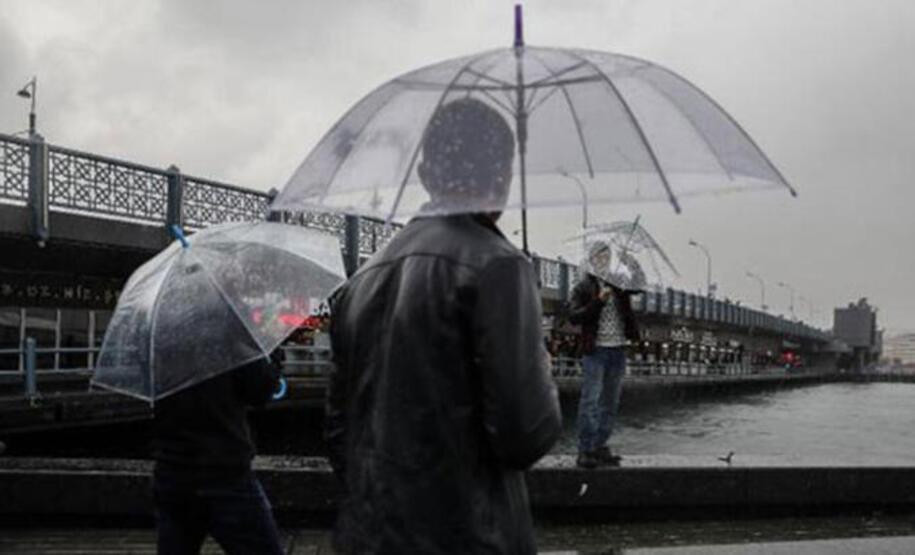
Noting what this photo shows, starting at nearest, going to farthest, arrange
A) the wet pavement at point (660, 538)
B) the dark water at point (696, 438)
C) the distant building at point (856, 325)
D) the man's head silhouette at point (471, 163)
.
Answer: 1. the man's head silhouette at point (471, 163)
2. the wet pavement at point (660, 538)
3. the dark water at point (696, 438)
4. the distant building at point (856, 325)

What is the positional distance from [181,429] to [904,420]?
33.1m

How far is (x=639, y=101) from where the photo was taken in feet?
10.1

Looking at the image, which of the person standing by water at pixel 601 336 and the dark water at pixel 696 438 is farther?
the dark water at pixel 696 438

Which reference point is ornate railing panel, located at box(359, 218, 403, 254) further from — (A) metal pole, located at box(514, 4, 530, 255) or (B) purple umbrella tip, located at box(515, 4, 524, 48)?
(B) purple umbrella tip, located at box(515, 4, 524, 48)

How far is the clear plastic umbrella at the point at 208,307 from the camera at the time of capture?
356 cm

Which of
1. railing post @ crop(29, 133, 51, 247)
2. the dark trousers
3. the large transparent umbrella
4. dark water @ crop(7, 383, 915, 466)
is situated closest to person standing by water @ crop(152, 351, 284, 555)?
the dark trousers

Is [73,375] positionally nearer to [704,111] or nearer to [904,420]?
[704,111]

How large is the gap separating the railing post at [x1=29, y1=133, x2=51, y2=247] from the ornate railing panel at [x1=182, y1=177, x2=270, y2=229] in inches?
120

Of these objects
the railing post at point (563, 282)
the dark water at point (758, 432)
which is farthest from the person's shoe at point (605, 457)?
the railing post at point (563, 282)

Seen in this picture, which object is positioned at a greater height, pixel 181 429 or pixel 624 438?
pixel 181 429

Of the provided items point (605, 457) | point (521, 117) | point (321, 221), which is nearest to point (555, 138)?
point (521, 117)

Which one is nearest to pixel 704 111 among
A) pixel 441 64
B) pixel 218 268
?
pixel 441 64

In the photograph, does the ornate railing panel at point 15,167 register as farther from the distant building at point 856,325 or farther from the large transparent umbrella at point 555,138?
the distant building at point 856,325

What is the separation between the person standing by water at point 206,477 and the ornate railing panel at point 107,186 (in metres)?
14.5
